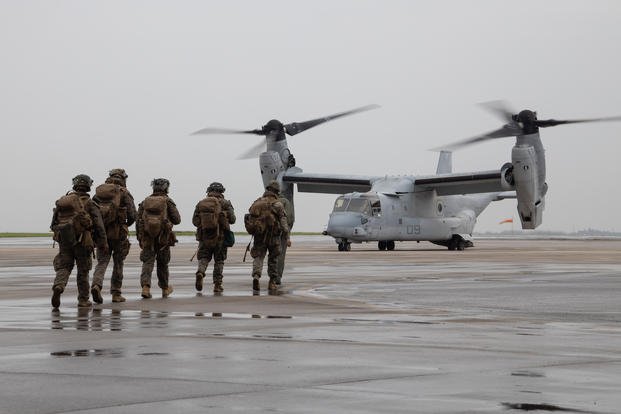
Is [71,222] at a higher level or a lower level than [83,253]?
higher

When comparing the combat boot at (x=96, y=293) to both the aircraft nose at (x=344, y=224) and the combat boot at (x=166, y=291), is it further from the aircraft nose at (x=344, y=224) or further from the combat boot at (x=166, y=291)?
the aircraft nose at (x=344, y=224)

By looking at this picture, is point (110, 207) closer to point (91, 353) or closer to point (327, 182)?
point (91, 353)

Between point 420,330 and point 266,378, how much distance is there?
13.8 feet

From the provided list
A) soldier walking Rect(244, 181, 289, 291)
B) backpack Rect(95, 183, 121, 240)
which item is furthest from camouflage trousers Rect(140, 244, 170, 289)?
soldier walking Rect(244, 181, 289, 291)

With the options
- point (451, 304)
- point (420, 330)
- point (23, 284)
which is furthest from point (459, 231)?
point (420, 330)

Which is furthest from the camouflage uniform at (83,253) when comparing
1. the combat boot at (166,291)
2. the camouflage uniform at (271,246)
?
the camouflage uniform at (271,246)

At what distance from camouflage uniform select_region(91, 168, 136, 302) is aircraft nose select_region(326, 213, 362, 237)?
101 feet

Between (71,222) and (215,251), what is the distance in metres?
4.26

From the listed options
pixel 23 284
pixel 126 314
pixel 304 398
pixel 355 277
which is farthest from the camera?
pixel 355 277

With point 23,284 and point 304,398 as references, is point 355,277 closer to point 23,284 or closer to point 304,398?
point 23,284

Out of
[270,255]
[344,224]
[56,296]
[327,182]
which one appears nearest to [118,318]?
[56,296]

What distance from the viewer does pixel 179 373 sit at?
8.03 m

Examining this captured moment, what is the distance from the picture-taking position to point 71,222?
15.6 meters

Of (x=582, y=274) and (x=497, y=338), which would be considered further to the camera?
(x=582, y=274)
